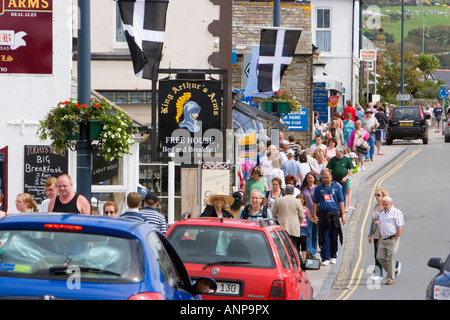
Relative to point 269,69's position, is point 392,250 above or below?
below

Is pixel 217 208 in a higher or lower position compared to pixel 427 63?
lower

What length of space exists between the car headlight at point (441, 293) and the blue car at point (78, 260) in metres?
3.91

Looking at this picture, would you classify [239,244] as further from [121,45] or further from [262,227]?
[121,45]

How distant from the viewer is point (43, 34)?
16.1 meters

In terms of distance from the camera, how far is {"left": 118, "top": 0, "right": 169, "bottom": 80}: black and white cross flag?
13938 millimetres

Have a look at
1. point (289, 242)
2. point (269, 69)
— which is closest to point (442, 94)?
point (269, 69)

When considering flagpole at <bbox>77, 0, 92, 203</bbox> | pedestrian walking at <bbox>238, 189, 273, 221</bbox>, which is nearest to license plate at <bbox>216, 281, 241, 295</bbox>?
flagpole at <bbox>77, 0, 92, 203</bbox>

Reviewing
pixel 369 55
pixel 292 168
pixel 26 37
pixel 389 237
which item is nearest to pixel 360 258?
pixel 389 237

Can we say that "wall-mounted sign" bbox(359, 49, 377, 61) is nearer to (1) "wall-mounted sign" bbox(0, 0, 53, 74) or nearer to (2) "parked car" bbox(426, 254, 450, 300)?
(1) "wall-mounted sign" bbox(0, 0, 53, 74)

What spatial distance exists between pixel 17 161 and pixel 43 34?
7.32 feet

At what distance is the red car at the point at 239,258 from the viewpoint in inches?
381

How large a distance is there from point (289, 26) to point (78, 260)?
88.0 feet

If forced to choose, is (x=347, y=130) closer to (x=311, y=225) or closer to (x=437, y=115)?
(x=311, y=225)

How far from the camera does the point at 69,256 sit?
6555 mm
